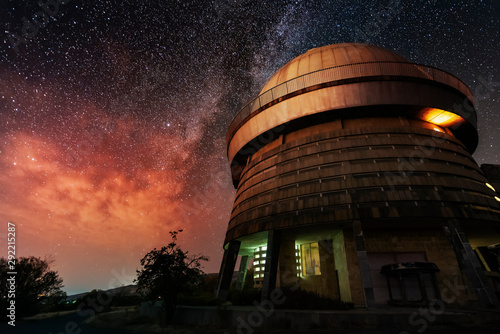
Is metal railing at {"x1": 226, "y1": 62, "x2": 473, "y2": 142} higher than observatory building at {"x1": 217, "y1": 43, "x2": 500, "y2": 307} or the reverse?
higher

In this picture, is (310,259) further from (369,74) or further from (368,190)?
(369,74)

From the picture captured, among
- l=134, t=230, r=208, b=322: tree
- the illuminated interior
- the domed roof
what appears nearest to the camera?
l=134, t=230, r=208, b=322: tree

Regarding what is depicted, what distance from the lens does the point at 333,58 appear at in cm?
2283

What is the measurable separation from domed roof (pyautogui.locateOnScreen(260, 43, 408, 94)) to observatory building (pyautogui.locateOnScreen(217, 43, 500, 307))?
148mm

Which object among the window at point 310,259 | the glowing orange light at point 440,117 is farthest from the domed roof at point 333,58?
the window at point 310,259

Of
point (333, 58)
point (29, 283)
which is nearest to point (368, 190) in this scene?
point (333, 58)

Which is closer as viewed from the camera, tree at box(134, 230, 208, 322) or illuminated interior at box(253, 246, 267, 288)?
tree at box(134, 230, 208, 322)

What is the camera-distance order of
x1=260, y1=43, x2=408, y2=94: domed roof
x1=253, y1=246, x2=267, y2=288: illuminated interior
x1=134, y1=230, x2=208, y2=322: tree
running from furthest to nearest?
x1=253, y1=246, x2=267, y2=288: illuminated interior
x1=260, y1=43, x2=408, y2=94: domed roof
x1=134, y1=230, x2=208, y2=322: tree

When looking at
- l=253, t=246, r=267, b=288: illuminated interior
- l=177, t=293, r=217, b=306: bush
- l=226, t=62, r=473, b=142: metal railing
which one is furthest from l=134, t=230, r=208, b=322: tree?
l=226, t=62, r=473, b=142: metal railing

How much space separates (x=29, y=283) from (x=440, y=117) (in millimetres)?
41422

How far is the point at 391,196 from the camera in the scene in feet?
50.0

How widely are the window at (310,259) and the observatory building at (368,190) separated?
0.35ft

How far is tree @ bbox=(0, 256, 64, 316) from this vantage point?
23.5 metres

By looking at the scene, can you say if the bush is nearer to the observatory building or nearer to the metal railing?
the observatory building
